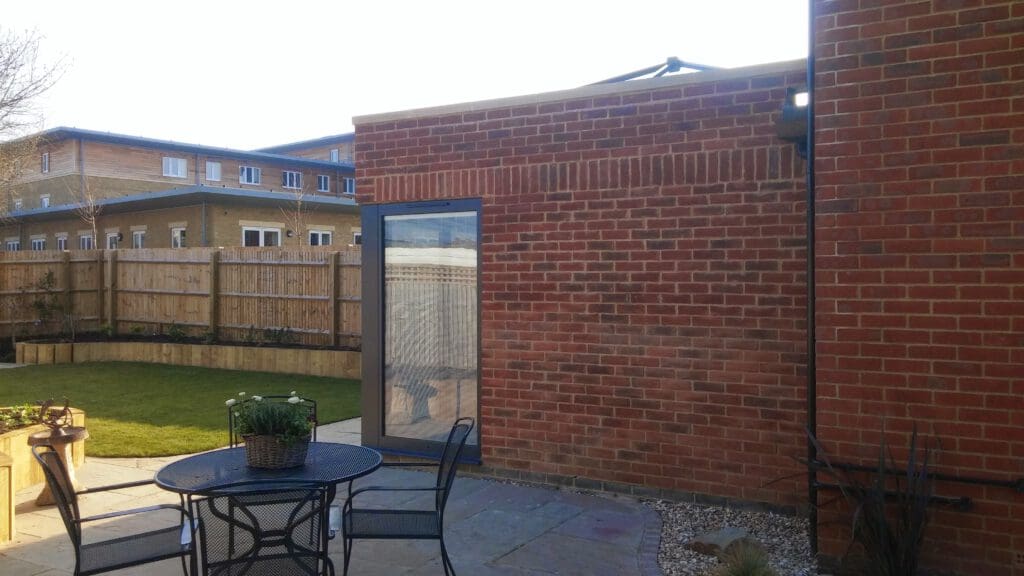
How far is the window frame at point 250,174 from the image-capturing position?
37.4 meters

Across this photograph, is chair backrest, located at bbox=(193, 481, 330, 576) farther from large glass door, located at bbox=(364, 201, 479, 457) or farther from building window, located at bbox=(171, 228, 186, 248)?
building window, located at bbox=(171, 228, 186, 248)

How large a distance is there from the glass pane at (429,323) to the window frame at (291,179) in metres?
33.3

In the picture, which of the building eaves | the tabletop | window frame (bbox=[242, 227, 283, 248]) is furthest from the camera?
window frame (bbox=[242, 227, 283, 248])

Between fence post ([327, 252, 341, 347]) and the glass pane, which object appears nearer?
the glass pane

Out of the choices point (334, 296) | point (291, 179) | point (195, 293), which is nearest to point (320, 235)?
point (195, 293)

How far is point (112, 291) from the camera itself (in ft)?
58.3

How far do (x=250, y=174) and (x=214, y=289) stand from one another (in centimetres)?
2370

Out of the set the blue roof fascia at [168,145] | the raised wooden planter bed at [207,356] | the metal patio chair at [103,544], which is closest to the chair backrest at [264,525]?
the metal patio chair at [103,544]

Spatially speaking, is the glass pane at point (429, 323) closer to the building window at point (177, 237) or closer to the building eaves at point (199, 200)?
the building eaves at point (199, 200)

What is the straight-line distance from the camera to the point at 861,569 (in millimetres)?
4426

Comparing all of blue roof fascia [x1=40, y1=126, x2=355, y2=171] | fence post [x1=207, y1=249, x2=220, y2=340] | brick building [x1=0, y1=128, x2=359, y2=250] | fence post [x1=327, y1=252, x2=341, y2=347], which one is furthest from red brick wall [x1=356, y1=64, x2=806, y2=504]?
blue roof fascia [x1=40, y1=126, x2=355, y2=171]

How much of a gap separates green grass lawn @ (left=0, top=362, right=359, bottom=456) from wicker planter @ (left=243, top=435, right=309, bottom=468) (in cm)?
396

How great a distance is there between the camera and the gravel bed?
4.71 m

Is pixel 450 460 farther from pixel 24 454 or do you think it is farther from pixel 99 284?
pixel 99 284
